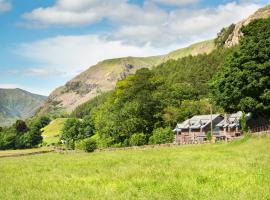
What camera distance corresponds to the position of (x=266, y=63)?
203ft

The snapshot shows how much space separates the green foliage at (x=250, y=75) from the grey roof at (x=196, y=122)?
36790 millimetres

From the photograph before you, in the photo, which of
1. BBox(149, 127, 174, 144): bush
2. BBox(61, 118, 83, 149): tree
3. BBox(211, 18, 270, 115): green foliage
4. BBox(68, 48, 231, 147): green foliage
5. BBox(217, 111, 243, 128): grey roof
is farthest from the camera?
BBox(61, 118, 83, 149): tree

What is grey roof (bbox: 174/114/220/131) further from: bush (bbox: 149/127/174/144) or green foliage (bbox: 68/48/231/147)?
bush (bbox: 149/127/174/144)

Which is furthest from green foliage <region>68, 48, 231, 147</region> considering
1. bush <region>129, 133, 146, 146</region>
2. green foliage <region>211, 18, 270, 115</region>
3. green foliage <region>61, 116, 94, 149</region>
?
green foliage <region>61, 116, 94, 149</region>

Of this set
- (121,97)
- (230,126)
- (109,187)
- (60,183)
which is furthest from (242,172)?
(121,97)

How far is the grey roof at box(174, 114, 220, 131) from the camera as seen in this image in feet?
344

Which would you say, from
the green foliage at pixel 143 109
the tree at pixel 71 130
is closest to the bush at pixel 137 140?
the green foliage at pixel 143 109

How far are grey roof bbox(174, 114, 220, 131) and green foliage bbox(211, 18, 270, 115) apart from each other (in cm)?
3679

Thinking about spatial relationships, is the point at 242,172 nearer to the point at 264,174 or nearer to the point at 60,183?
the point at 264,174

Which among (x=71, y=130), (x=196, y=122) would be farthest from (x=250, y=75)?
Answer: (x=71, y=130)

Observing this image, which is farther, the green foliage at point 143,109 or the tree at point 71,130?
the tree at point 71,130

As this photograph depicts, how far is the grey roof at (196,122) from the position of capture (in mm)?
104894

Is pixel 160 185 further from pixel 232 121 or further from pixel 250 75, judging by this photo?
pixel 232 121

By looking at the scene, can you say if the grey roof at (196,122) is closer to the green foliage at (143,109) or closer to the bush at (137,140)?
the green foliage at (143,109)
